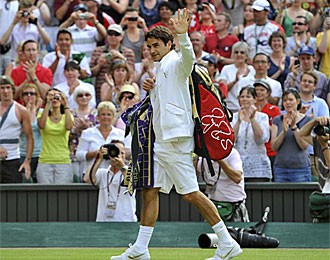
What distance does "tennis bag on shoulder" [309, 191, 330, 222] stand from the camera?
11.2 m

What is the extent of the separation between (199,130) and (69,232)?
323 centimetres

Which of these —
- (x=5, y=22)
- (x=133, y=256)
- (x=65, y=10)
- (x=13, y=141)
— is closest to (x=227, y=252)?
(x=133, y=256)

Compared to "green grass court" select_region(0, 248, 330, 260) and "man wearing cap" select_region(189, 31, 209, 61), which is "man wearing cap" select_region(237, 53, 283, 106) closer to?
"man wearing cap" select_region(189, 31, 209, 61)

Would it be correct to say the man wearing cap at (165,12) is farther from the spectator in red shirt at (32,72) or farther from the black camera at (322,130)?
the black camera at (322,130)

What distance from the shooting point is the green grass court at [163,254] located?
29.1 ft

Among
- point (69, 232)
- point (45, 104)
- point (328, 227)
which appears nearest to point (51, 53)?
point (45, 104)

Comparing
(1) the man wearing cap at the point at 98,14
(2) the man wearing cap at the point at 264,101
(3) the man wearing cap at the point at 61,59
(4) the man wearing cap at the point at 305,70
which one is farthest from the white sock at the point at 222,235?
(1) the man wearing cap at the point at 98,14

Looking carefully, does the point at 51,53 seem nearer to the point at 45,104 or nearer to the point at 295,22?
the point at 45,104

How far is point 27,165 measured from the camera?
1306 centimetres

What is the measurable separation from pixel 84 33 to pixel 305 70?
157 inches

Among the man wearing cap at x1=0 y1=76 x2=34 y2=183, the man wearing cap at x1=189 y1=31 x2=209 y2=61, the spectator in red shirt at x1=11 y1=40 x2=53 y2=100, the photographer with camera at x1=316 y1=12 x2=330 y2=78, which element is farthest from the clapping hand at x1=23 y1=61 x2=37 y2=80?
the photographer with camera at x1=316 y1=12 x2=330 y2=78

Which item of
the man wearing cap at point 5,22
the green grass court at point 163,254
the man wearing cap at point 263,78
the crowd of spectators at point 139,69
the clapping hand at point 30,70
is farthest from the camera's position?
the man wearing cap at point 5,22

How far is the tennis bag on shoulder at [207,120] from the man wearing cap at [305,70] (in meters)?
6.23

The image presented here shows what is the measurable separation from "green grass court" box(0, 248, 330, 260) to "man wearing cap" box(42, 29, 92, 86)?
5682mm
